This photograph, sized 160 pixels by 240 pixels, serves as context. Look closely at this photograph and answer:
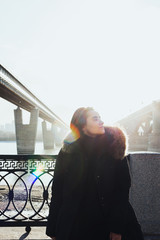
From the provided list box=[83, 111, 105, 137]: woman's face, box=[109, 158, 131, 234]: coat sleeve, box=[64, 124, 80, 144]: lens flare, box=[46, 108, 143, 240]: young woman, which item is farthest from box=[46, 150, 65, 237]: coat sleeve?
box=[109, 158, 131, 234]: coat sleeve

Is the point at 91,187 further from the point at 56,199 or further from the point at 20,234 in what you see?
the point at 20,234

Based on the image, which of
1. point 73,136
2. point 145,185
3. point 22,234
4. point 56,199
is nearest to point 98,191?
point 56,199

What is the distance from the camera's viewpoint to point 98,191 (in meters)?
2.10

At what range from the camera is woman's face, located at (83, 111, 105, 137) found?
2314 mm

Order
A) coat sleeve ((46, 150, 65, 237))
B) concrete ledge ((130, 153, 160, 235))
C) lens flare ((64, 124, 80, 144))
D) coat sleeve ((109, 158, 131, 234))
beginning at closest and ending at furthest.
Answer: coat sleeve ((109, 158, 131, 234)) → coat sleeve ((46, 150, 65, 237)) → lens flare ((64, 124, 80, 144)) → concrete ledge ((130, 153, 160, 235))

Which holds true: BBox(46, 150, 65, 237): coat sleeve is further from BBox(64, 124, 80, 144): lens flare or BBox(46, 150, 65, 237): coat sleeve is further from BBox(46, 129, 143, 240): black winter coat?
BBox(64, 124, 80, 144): lens flare

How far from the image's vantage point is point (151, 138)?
119 ft

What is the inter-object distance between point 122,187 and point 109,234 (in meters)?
0.49

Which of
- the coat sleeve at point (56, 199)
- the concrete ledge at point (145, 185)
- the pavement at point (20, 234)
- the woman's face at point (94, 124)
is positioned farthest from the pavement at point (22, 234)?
the woman's face at point (94, 124)

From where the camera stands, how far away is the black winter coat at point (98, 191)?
210 centimetres

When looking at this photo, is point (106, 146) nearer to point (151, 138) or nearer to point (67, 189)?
point (67, 189)

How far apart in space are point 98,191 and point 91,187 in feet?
0.29

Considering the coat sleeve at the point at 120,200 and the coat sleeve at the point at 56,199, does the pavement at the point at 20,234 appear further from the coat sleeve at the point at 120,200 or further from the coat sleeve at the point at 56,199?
the coat sleeve at the point at 120,200

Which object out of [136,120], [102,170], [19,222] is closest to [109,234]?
[102,170]
